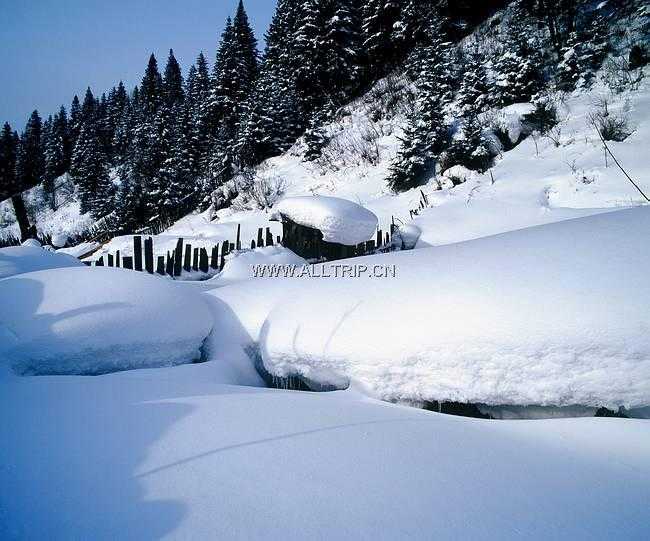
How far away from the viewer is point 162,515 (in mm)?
759

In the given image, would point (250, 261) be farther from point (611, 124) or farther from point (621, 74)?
point (621, 74)

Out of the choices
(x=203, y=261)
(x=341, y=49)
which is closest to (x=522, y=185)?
(x=203, y=261)

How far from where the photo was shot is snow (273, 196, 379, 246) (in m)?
4.92

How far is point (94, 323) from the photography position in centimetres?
194

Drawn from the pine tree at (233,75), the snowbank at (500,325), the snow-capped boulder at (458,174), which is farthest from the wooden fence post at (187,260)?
the pine tree at (233,75)

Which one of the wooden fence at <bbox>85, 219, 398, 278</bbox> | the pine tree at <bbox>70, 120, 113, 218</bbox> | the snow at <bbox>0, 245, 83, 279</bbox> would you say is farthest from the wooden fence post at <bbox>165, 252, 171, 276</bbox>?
the pine tree at <bbox>70, 120, 113, 218</bbox>

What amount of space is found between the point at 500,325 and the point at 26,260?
4723 millimetres

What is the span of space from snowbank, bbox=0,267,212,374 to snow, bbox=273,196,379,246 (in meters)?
2.88

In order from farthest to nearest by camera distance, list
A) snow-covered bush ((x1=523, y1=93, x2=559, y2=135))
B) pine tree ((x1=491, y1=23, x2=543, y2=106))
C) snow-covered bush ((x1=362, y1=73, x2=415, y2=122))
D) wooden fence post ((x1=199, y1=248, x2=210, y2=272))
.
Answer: snow-covered bush ((x1=362, y1=73, x2=415, y2=122)), pine tree ((x1=491, y1=23, x2=543, y2=106)), snow-covered bush ((x1=523, y1=93, x2=559, y2=135)), wooden fence post ((x1=199, y1=248, x2=210, y2=272))

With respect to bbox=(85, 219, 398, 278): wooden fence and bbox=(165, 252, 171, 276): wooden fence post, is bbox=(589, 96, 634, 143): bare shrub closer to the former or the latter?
bbox=(85, 219, 398, 278): wooden fence

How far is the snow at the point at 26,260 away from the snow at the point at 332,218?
9.96 feet

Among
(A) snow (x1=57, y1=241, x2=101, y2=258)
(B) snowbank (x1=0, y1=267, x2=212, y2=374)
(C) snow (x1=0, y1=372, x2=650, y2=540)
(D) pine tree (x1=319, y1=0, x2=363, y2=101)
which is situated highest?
(D) pine tree (x1=319, y1=0, x2=363, y2=101)

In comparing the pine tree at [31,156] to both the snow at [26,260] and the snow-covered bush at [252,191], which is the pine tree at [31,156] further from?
the snow at [26,260]

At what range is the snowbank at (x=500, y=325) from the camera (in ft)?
3.96
